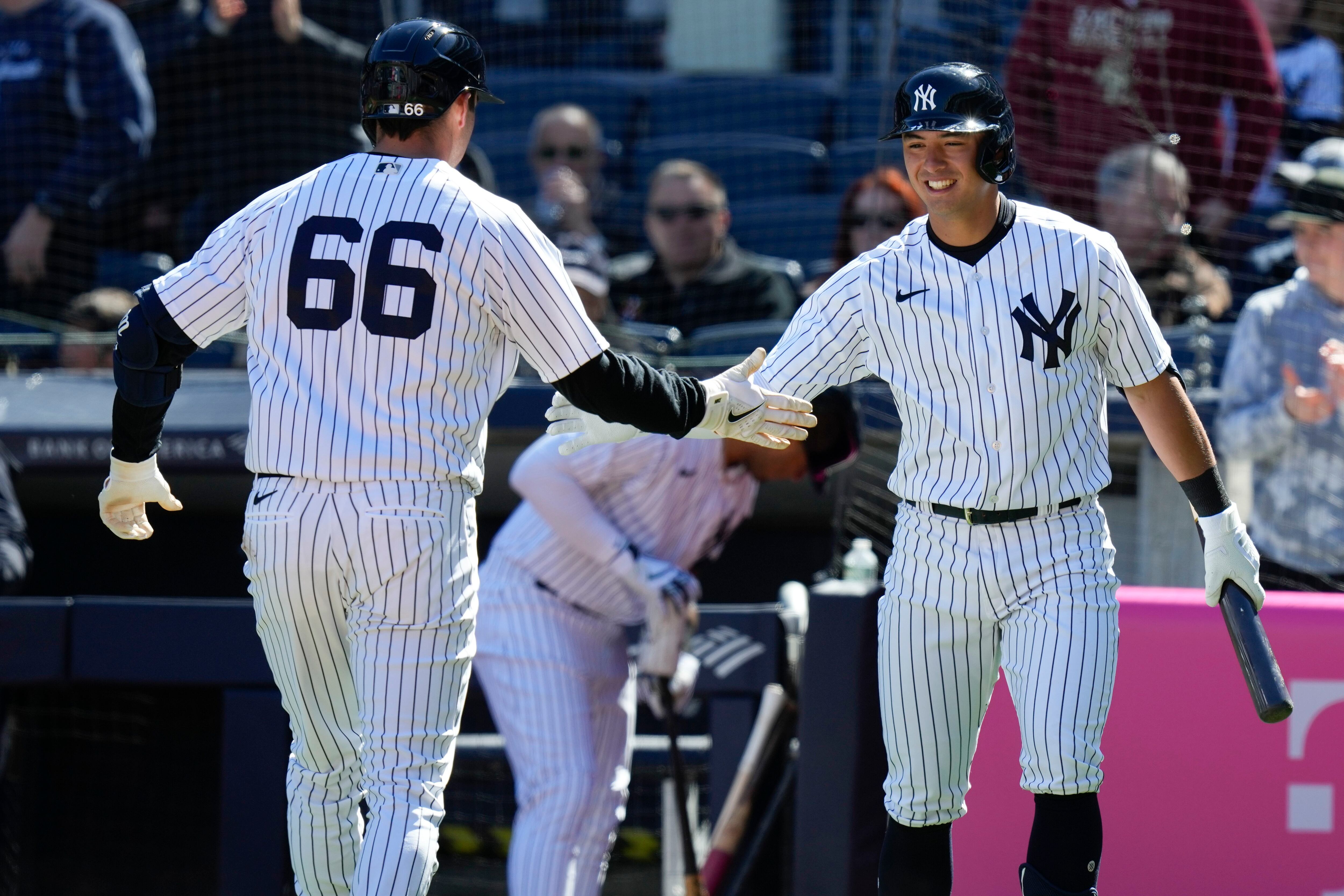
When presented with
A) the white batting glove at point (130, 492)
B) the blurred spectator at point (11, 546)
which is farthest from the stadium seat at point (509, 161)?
the white batting glove at point (130, 492)

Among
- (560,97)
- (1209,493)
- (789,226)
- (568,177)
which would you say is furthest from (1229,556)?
(560,97)

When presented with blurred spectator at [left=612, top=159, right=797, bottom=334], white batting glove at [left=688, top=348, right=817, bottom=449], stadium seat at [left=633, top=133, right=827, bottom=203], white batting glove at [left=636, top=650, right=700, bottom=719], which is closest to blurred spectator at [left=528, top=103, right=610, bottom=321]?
blurred spectator at [left=612, top=159, right=797, bottom=334]

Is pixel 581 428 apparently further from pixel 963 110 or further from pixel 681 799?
pixel 681 799

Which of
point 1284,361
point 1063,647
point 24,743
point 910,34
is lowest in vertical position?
point 24,743

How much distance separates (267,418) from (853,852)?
1.64 metres

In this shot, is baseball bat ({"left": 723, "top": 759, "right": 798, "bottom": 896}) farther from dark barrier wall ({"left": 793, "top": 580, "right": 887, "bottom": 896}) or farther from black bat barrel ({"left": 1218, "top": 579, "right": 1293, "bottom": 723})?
black bat barrel ({"left": 1218, "top": 579, "right": 1293, "bottom": 723})

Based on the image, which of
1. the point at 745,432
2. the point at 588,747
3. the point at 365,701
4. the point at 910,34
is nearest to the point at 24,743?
the point at 588,747

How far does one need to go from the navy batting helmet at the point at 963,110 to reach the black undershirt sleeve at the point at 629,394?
57cm

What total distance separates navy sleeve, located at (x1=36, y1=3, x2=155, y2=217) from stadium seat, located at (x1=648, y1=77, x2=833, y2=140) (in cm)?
237

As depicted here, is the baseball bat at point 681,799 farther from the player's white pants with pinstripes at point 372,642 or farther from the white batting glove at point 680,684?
the player's white pants with pinstripes at point 372,642

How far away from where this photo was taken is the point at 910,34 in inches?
239

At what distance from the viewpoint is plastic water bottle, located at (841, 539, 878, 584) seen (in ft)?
11.5

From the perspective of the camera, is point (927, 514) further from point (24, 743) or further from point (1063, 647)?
point (24, 743)

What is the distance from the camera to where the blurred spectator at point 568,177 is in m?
5.79
